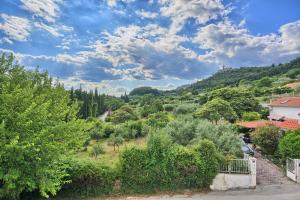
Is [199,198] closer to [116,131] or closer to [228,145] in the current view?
[228,145]

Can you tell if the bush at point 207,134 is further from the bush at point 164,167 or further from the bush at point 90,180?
the bush at point 90,180

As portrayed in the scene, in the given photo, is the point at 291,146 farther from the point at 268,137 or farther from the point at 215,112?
the point at 215,112

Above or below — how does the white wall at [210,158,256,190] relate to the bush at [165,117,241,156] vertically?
below

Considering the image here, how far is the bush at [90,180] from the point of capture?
1686 cm

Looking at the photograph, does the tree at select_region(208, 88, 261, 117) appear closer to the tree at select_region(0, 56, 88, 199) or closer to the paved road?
the paved road

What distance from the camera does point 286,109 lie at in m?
36.0

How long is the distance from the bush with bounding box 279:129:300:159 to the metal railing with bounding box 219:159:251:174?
14.6 feet

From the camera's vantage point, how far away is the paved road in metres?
15.6

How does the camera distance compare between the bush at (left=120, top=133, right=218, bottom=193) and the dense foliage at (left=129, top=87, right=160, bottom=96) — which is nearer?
the bush at (left=120, top=133, right=218, bottom=193)

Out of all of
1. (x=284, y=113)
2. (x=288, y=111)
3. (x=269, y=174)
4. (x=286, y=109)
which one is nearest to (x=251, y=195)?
(x=269, y=174)

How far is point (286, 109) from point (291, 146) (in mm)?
17932

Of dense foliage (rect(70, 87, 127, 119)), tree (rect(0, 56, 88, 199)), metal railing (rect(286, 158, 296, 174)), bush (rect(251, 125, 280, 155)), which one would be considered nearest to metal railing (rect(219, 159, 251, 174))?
metal railing (rect(286, 158, 296, 174))

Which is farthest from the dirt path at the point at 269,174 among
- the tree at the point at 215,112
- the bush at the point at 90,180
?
the tree at the point at 215,112

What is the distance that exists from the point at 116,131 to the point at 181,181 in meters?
27.9
